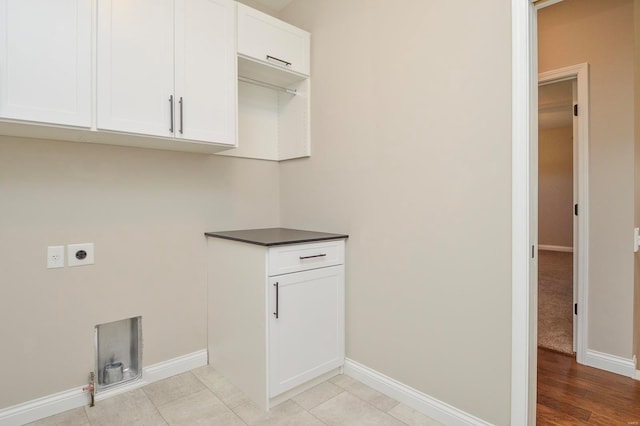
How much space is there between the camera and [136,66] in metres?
1.68

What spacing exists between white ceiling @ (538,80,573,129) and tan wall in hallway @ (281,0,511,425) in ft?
9.25

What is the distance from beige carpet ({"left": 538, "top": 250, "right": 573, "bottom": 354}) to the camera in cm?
271

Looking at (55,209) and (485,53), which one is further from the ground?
(485,53)

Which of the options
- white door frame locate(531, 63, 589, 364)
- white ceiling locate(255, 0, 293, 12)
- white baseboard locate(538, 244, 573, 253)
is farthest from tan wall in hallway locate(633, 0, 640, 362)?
white baseboard locate(538, 244, 573, 253)

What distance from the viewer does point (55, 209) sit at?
5.90ft

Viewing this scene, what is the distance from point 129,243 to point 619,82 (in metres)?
3.36

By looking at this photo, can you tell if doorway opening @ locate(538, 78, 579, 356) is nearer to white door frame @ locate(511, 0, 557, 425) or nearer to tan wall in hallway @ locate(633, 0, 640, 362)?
tan wall in hallway @ locate(633, 0, 640, 362)

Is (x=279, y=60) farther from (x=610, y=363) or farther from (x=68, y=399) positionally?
(x=610, y=363)

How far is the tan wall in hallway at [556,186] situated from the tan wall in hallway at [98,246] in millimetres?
7651

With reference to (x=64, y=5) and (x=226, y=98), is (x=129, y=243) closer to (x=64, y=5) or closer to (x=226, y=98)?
(x=226, y=98)

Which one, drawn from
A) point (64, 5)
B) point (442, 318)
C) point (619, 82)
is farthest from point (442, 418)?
point (64, 5)

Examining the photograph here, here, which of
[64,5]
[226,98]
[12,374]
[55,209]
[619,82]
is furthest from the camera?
[619,82]

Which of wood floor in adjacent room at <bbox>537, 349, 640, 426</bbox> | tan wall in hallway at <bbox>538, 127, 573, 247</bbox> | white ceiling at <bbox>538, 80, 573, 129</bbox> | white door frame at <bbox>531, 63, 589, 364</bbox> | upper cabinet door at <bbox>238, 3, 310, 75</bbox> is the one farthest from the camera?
tan wall in hallway at <bbox>538, 127, 573, 247</bbox>

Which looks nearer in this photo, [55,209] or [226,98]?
[55,209]
